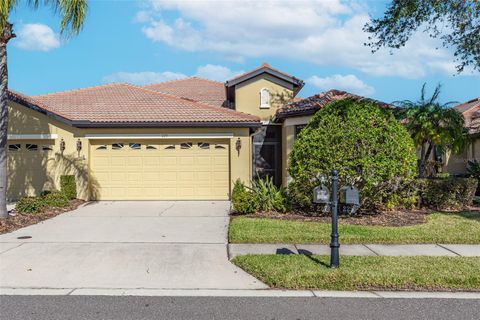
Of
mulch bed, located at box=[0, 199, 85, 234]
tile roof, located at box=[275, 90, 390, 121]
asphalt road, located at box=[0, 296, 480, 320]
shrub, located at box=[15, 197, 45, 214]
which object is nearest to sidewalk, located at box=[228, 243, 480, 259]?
asphalt road, located at box=[0, 296, 480, 320]

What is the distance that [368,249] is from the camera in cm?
776

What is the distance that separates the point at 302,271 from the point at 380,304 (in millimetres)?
1209

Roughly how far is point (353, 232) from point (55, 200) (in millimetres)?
9203

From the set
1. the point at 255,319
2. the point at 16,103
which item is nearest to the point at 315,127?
the point at 255,319

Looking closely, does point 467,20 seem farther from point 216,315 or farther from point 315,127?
point 216,315

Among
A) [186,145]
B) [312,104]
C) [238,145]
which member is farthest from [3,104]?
[312,104]

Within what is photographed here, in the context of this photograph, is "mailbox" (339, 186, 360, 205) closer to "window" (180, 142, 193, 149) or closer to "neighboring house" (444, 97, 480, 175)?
"window" (180, 142, 193, 149)

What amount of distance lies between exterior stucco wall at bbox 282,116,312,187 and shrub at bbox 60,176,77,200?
7729 mm

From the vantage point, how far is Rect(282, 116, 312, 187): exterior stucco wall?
15.9 metres

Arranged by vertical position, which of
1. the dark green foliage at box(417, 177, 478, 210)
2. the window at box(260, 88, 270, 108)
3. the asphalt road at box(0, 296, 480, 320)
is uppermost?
the window at box(260, 88, 270, 108)

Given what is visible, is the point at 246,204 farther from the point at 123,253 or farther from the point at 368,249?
the point at 123,253

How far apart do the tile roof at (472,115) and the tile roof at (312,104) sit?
248 inches

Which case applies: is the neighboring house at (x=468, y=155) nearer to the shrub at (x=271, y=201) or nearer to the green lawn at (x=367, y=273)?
the shrub at (x=271, y=201)

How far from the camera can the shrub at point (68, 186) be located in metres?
14.5
